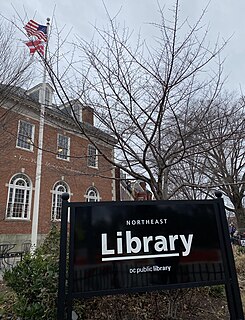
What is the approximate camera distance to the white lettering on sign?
2.16 metres

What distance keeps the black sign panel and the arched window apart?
1461 cm

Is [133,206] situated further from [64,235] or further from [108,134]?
[108,134]

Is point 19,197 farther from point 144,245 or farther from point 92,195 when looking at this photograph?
point 144,245

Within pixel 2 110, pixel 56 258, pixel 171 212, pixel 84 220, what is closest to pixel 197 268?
pixel 171 212

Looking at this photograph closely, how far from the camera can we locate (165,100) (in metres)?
3.99

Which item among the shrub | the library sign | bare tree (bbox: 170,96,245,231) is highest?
bare tree (bbox: 170,96,245,231)

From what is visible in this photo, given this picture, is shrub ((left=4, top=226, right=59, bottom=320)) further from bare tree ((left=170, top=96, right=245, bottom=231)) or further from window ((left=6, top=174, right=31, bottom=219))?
window ((left=6, top=174, right=31, bottom=219))

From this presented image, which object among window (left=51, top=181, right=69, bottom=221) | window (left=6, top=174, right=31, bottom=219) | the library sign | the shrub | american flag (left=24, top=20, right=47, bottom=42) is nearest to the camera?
the library sign

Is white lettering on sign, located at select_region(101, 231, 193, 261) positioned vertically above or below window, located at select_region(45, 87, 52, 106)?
below

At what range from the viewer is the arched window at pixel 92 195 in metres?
16.7

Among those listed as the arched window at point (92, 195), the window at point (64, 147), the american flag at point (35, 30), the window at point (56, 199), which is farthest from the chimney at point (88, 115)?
the arched window at point (92, 195)

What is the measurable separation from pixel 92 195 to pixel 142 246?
1520cm

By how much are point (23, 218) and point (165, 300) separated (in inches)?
474

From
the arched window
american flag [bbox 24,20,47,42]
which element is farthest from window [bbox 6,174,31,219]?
american flag [bbox 24,20,47,42]
